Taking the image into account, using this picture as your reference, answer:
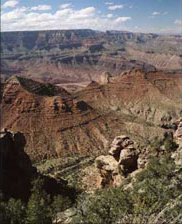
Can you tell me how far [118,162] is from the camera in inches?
1564

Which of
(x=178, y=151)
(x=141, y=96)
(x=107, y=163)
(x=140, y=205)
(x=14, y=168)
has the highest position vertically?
(x=178, y=151)

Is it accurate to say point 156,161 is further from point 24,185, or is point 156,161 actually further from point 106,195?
point 24,185

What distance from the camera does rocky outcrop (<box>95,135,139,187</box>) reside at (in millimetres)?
38281

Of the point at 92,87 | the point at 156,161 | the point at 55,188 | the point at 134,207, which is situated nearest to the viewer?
the point at 134,207

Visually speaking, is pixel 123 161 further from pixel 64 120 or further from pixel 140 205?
pixel 64 120

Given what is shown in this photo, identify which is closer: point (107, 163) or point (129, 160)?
point (129, 160)

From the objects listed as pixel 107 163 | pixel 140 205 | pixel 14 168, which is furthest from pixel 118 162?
pixel 140 205

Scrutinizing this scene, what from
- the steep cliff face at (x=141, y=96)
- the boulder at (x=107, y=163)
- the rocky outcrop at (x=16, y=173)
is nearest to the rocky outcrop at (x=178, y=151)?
the boulder at (x=107, y=163)

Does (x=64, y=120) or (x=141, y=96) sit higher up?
(x=141, y=96)

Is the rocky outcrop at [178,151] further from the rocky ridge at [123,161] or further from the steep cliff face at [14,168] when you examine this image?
the steep cliff face at [14,168]

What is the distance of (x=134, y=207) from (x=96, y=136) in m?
46.4

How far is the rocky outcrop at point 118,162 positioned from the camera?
3828 centimetres

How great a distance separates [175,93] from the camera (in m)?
104

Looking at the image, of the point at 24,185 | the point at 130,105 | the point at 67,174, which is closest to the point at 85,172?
the point at 67,174
